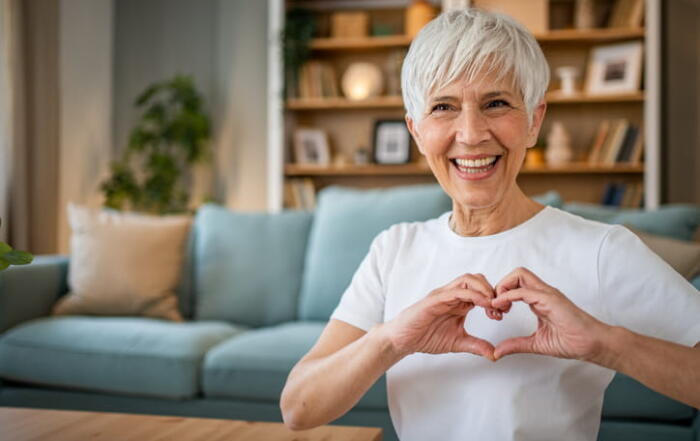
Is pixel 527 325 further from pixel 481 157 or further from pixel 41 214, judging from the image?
pixel 41 214

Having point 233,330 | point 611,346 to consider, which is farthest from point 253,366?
point 611,346

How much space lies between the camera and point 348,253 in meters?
2.46

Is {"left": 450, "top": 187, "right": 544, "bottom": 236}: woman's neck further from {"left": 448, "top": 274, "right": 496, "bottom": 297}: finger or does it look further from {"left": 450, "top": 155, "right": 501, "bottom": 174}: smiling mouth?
{"left": 448, "top": 274, "right": 496, "bottom": 297}: finger

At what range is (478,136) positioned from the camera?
0.95 metres

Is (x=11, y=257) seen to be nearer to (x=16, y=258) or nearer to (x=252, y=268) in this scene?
(x=16, y=258)

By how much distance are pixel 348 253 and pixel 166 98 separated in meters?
3.01

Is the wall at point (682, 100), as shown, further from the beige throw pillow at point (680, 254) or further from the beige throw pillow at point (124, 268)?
the beige throw pillow at point (124, 268)

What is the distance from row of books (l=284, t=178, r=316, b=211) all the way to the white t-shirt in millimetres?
3289

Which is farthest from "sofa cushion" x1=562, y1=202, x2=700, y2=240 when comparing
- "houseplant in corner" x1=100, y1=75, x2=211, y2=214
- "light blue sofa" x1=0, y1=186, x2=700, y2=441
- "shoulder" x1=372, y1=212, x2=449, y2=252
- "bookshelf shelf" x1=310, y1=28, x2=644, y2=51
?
"houseplant in corner" x1=100, y1=75, x2=211, y2=214

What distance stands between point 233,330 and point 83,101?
8.86 feet

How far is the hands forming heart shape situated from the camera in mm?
802

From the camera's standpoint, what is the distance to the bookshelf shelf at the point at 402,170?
398 cm

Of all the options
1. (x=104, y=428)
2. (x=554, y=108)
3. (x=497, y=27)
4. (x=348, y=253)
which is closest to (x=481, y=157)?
(x=497, y=27)

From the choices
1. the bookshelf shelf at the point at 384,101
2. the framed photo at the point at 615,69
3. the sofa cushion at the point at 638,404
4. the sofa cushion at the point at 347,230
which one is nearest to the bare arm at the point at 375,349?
the sofa cushion at the point at 638,404
